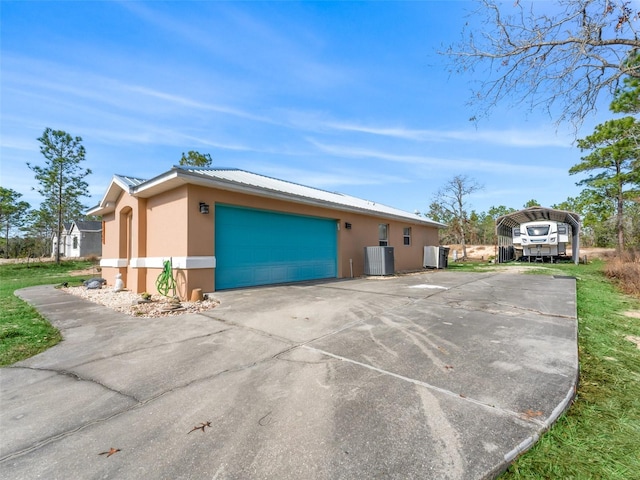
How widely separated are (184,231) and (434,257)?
45.4ft

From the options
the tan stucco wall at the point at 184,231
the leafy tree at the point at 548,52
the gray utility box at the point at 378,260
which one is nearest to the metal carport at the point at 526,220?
the gray utility box at the point at 378,260

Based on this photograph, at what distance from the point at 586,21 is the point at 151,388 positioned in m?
8.07

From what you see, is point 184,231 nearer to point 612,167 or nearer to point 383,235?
point 383,235

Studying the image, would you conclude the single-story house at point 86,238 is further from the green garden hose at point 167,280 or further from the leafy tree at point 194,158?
the green garden hose at point 167,280

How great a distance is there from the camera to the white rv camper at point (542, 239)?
59.6 ft

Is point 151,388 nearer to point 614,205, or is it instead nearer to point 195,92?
point 195,92

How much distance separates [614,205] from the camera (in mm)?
20172

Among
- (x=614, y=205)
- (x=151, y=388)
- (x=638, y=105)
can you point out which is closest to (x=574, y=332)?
(x=151, y=388)

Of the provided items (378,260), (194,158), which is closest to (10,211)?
(194,158)

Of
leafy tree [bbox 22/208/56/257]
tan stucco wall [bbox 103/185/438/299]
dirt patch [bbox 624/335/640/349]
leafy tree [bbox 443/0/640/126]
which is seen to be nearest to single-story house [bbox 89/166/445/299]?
tan stucco wall [bbox 103/185/438/299]

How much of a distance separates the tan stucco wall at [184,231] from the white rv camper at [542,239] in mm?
13942

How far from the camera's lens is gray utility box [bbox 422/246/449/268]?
16109 millimetres

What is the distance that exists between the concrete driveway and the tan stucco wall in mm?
2602

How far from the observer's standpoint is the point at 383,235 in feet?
45.6
